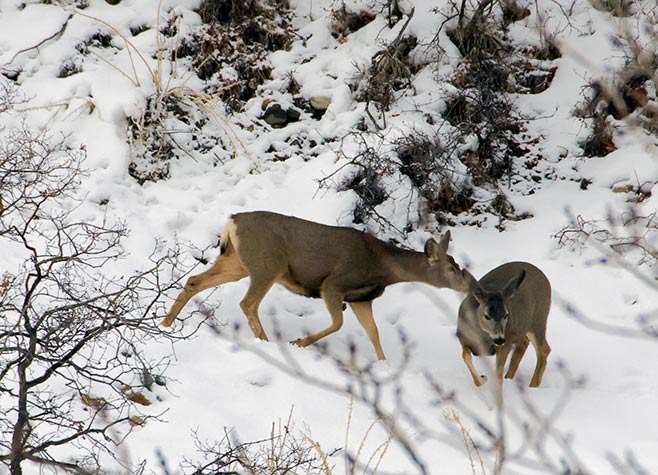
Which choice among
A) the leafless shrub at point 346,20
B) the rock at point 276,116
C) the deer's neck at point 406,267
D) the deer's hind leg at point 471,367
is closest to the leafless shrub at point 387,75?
the leafless shrub at point 346,20

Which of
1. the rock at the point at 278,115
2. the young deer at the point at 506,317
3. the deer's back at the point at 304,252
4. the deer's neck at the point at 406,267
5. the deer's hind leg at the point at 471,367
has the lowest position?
the deer's hind leg at the point at 471,367

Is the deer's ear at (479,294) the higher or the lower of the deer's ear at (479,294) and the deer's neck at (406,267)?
the lower

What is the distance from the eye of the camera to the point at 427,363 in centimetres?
877

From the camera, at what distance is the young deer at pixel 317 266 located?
875 centimetres

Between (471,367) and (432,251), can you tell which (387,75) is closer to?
(432,251)

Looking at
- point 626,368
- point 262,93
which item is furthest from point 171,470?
point 262,93

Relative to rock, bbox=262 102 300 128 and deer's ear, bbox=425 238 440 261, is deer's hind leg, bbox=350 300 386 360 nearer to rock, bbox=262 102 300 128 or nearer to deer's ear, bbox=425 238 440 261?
deer's ear, bbox=425 238 440 261

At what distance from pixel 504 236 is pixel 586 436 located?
156 inches

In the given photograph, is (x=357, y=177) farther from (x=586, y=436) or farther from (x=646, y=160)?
(x=586, y=436)

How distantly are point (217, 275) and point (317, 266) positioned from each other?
3.15 feet

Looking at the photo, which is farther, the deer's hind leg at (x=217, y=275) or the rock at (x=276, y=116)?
the rock at (x=276, y=116)

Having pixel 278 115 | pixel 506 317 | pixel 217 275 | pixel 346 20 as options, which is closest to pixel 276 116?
pixel 278 115

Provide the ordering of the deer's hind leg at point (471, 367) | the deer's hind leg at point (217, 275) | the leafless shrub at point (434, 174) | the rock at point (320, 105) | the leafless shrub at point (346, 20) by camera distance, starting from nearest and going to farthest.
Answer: the deer's hind leg at point (471, 367) < the deer's hind leg at point (217, 275) < the leafless shrub at point (434, 174) < the rock at point (320, 105) < the leafless shrub at point (346, 20)

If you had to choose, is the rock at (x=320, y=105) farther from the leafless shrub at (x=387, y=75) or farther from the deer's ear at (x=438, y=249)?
the deer's ear at (x=438, y=249)
